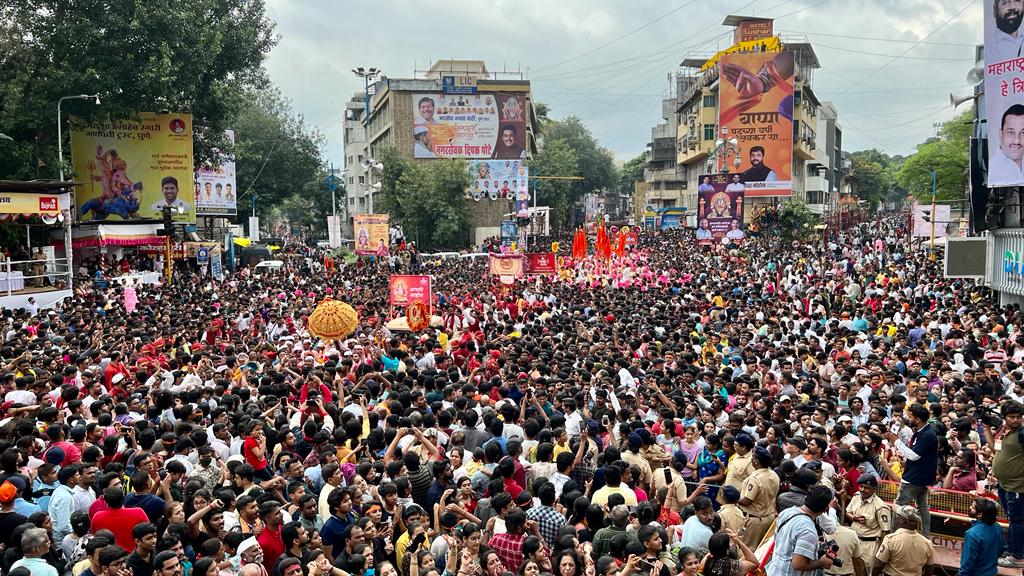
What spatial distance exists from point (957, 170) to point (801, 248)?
24.5 m

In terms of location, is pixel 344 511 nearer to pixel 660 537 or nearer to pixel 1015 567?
pixel 660 537

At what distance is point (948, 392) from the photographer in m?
9.88

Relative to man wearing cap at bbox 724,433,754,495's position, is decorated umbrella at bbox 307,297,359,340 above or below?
above

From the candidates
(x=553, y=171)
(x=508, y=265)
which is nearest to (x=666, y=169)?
(x=553, y=171)

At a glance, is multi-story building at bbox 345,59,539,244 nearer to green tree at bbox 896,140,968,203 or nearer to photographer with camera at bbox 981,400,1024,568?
green tree at bbox 896,140,968,203

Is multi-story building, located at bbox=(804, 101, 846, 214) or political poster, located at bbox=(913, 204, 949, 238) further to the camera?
multi-story building, located at bbox=(804, 101, 846, 214)

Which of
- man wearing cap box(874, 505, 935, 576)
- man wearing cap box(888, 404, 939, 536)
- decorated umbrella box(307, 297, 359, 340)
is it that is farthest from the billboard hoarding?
man wearing cap box(874, 505, 935, 576)

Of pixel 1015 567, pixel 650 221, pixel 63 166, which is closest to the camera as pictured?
pixel 1015 567

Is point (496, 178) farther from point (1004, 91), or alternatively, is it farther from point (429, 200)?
point (1004, 91)

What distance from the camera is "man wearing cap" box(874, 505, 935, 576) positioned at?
5.81 m

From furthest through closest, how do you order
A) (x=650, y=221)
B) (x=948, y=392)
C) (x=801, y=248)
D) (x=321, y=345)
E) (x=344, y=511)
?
(x=650, y=221), (x=801, y=248), (x=321, y=345), (x=948, y=392), (x=344, y=511)

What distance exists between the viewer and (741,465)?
696 centimetres

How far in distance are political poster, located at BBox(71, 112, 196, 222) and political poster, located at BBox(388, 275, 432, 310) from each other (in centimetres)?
1897

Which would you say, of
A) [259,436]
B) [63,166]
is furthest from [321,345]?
[63,166]
